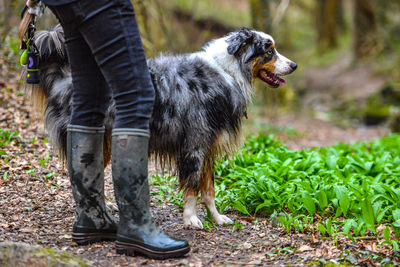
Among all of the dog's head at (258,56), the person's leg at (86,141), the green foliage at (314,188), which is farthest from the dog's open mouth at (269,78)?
the person's leg at (86,141)

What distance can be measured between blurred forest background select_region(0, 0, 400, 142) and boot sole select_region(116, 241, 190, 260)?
5.36m

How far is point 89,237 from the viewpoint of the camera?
293 centimetres

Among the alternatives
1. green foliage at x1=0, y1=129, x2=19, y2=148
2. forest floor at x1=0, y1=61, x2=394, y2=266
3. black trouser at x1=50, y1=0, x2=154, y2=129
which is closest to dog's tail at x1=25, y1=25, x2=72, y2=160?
forest floor at x1=0, y1=61, x2=394, y2=266

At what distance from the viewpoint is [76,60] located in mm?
2781

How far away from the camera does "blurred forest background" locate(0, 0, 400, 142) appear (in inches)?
360

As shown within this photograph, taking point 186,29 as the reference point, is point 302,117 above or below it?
below

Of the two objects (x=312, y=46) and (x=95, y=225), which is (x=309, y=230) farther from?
(x=312, y=46)

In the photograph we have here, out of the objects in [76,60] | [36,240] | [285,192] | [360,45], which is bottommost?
[36,240]

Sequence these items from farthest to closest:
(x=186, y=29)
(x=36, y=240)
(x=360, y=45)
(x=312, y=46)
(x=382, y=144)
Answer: (x=312, y=46), (x=360, y=45), (x=186, y=29), (x=382, y=144), (x=36, y=240)

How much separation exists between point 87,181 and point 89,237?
1.32 ft

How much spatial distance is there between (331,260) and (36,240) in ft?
6.82

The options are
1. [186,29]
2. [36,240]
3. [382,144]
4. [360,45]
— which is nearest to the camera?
[36,240]

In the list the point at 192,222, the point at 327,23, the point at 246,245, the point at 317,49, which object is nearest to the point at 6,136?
the point at 192,222

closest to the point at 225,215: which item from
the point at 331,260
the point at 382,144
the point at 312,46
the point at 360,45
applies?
the point at 331,260
